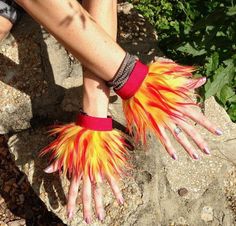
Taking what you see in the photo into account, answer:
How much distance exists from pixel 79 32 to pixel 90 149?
446 millimetres

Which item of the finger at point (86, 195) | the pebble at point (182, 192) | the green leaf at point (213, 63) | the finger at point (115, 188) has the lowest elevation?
the pebble at point (182, 192)

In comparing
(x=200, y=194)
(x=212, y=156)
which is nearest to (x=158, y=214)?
(x=200, y=194)

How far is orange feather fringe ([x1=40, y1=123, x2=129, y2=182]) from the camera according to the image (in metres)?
2.10

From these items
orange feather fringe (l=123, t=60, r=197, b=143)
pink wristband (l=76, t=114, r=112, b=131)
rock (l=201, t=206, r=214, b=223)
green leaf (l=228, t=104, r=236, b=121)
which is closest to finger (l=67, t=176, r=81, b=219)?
pink wristband (l=76, t=114, r=112, b=131)

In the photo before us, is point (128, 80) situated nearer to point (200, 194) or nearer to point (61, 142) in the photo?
point (61, 142)

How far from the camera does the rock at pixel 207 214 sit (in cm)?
245

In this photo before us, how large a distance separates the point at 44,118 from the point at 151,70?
2.16ft

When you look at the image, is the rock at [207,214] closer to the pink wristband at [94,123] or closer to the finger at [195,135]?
the finger at [195,135]

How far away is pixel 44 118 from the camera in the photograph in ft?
8.34

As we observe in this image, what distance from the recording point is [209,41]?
96.7 inches

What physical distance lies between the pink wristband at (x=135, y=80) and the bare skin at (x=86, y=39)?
6 cm

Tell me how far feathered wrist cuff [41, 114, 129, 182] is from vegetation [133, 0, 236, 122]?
21.9 inches

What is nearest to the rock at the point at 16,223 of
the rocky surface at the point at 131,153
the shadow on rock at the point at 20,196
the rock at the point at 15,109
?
the shadow on rock at the point at 20,196

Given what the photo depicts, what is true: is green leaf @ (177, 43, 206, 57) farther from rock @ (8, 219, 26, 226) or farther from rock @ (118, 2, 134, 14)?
rock @ (8, 219, 26, 226)
